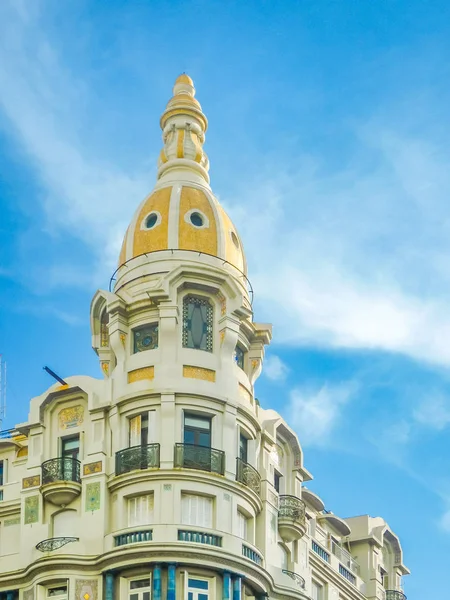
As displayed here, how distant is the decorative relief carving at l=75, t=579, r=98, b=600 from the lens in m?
55.4

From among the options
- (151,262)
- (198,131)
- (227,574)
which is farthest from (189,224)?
(227,574)

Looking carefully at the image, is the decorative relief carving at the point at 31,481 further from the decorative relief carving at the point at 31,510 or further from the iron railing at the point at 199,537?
the iron railing at the point at 199,537

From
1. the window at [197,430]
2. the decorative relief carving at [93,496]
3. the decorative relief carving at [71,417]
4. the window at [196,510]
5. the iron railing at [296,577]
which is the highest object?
the decorative relief carving at [71,417]

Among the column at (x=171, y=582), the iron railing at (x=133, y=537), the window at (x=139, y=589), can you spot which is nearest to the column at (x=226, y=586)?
the column at (x=171, y=582)

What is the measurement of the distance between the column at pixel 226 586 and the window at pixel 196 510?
2060mm

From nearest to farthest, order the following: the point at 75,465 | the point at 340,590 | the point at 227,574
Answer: the point at 227,574, the point at 75,465, the point at 340,590

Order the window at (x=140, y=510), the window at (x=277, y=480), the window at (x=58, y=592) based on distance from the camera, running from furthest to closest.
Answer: the window at (x=277, y=480) < the window at (x=140, y=510) < the window at (x=58, y=592)

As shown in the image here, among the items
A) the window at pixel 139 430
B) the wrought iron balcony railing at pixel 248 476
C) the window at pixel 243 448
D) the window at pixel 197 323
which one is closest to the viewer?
the window at pixel 139 430

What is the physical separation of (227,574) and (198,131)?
74.6 ft

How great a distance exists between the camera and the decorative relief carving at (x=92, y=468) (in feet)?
190

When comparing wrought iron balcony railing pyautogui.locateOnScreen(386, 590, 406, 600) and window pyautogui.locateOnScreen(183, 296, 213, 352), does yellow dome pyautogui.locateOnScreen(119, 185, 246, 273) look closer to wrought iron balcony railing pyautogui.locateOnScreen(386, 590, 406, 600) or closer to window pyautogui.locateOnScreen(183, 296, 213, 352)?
window pyautogui.locateOnScreen(183, 296, 213, 352)

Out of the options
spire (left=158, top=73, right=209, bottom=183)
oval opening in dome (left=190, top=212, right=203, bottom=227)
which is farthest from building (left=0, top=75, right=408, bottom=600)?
spire (left=158, top=73, right=209, bottom=183)

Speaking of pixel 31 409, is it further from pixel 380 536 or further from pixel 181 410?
pixel 380 536

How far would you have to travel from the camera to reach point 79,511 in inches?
2287
